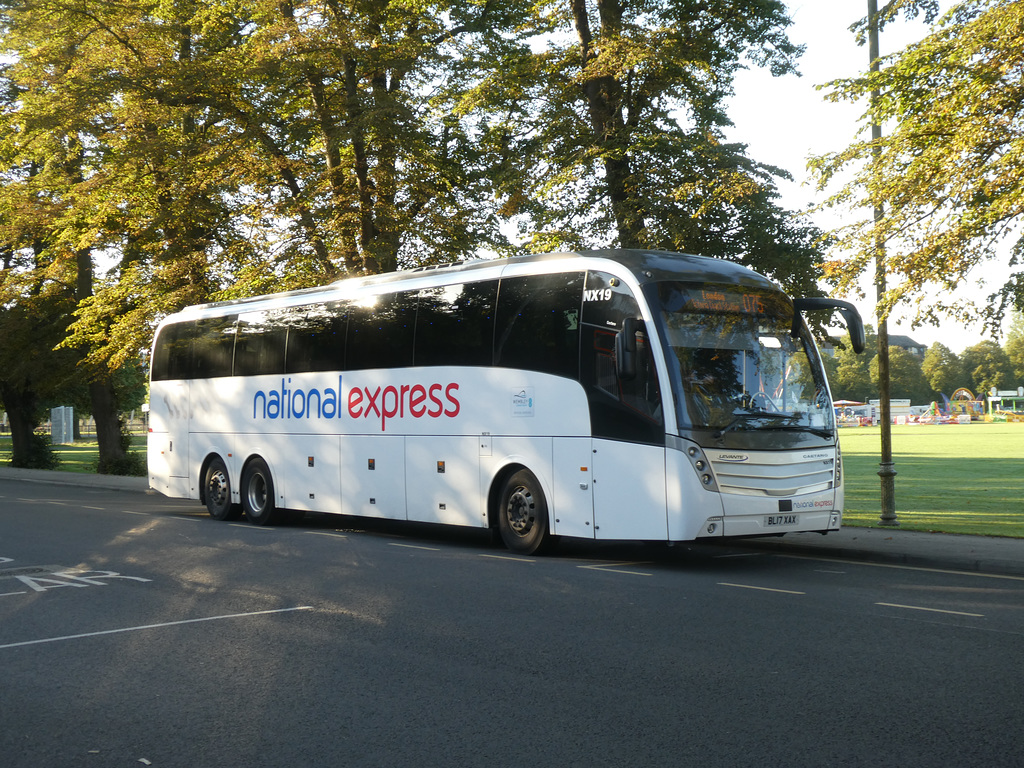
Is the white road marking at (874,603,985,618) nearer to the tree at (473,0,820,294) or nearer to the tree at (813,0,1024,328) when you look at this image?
the tree at (813,0,1024,328)

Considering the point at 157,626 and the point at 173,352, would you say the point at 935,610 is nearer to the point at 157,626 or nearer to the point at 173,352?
the point at 157,626

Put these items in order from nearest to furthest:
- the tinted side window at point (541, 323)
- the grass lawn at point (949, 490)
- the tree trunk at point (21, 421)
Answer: the tinted side window at point (541, 323) → the grass lawn at point (949, 490) → the tree trunk at point (21, 421)

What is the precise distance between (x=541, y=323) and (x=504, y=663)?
6.94 meters

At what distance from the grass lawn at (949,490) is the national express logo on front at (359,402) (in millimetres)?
6925

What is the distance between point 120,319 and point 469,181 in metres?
10.5

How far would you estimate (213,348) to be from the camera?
20.0 metres

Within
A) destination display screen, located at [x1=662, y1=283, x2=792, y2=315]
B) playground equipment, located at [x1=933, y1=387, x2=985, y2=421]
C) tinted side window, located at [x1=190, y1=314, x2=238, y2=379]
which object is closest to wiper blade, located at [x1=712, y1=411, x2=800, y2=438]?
destination display screen, located at [x1=662, y1=283, x2=792, y2=315]

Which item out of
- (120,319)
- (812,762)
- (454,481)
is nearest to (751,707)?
(812,762)

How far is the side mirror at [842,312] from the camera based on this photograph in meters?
12.7

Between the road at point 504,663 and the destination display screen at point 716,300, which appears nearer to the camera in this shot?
the road at point 504,663

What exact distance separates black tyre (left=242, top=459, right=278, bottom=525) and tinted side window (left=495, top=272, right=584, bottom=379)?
6213 millimetres

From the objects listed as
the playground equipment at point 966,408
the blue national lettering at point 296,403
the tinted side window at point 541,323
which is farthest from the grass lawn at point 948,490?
the playground equipment at point 966,408

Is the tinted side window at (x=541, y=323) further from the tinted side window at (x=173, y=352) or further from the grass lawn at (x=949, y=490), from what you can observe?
the tinted side window at (x=173, y=352)

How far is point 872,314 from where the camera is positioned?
1238 centimetres
